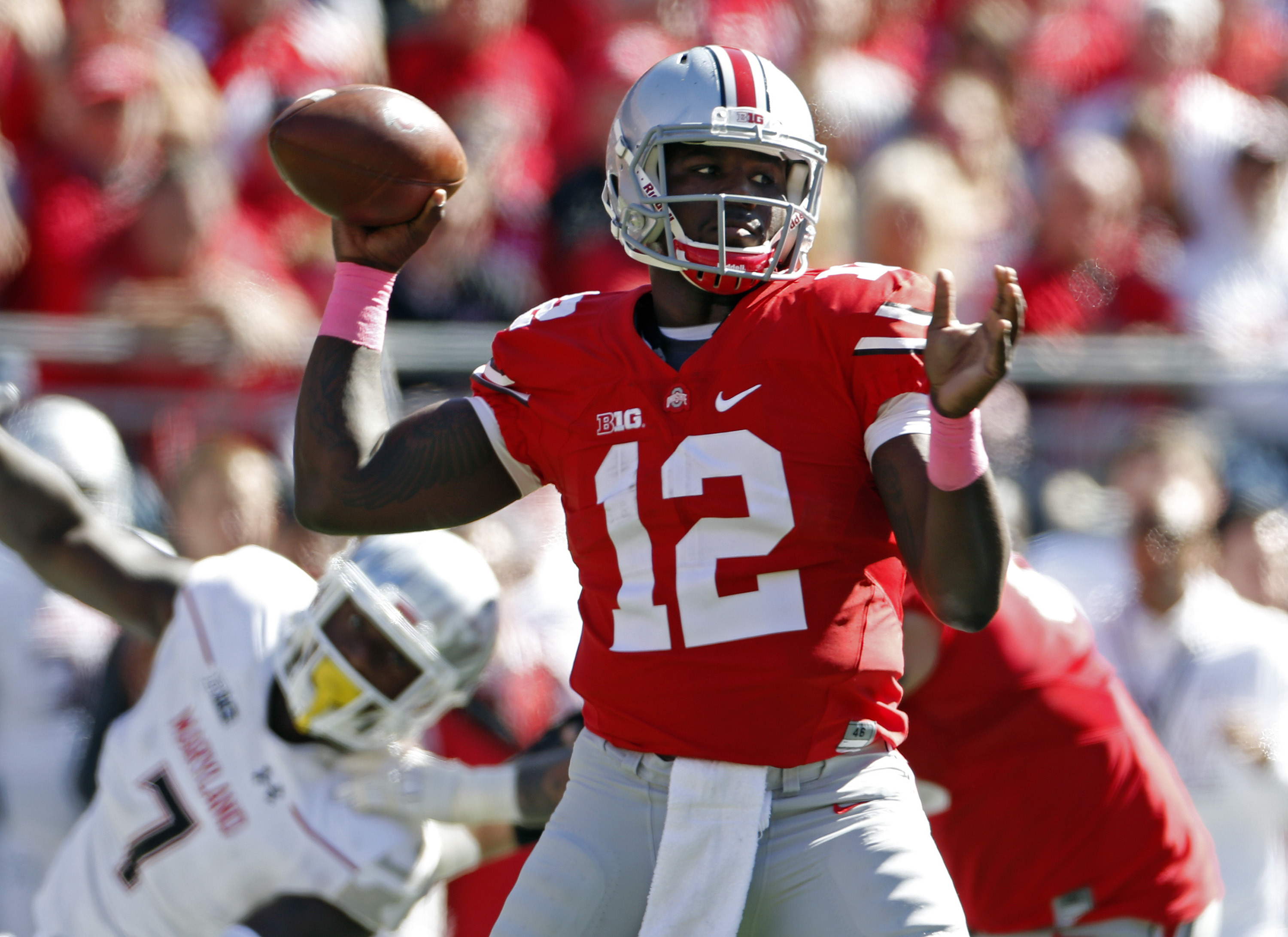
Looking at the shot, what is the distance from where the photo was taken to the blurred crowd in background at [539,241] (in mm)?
4535

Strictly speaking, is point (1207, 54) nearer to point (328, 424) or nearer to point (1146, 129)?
point (1146, 129)

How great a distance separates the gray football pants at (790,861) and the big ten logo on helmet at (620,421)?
1.44 feet

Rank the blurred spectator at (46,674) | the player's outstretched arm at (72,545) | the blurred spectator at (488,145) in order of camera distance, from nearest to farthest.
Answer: the player's outstretched arm at (72,545), the blurred spectator at (46,674), the blurred spectator at (488,145)

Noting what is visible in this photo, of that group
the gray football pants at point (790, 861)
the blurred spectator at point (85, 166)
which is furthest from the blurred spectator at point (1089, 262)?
the gray football pants at point (790, 861)

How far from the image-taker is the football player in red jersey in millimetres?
2246

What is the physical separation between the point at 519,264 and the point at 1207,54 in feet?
9.87

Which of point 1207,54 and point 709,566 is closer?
point 709,566

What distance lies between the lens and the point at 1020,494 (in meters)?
4.98

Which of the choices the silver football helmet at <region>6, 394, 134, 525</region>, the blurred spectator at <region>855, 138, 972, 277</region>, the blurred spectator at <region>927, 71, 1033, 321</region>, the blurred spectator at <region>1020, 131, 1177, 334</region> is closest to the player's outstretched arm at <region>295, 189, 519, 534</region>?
the silver football helmet at <region>6, 394, 134, 525</region>

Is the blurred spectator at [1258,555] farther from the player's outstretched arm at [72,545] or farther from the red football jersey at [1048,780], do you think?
the player's outstretched arm at [72,545]

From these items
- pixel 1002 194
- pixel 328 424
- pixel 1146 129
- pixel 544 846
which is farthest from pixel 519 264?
pixel 544 846

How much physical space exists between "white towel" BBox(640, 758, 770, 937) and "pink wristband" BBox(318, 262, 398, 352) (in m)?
0.82

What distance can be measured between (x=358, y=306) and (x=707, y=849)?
959mm

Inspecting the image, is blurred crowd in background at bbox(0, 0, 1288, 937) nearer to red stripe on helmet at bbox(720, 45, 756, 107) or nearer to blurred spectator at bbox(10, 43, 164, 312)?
blurred spectator at bbox(10, 43, 164, 312)
